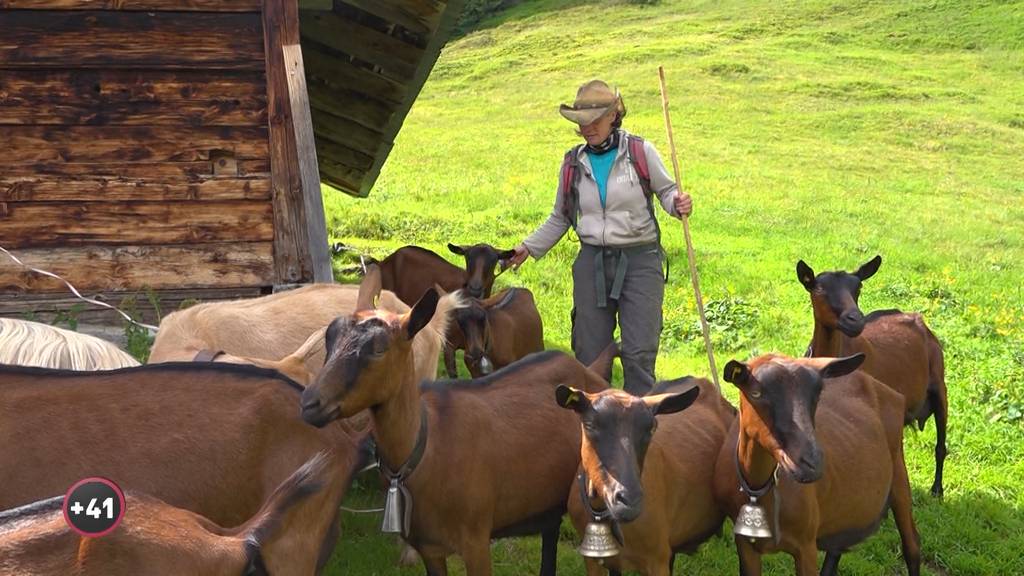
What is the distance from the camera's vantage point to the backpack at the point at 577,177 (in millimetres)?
7734

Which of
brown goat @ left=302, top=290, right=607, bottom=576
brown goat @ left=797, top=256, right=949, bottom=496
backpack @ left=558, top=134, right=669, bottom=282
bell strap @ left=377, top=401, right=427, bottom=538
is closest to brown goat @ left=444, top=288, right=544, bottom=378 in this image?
backpack @ left=558, top=134, right=669, bottom=282

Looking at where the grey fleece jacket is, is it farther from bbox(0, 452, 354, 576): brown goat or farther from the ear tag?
bbox(0, 452, 354, 576): brown goat

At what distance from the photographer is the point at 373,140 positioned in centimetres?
1670

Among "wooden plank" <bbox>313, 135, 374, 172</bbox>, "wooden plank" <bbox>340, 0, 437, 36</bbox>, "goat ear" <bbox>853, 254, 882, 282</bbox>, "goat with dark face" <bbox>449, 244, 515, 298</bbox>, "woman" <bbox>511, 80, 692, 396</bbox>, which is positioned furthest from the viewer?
"wooden plank" <bbox>313, 135, 374, 172</bbox>

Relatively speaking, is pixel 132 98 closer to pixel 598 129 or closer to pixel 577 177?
pixel 577 177

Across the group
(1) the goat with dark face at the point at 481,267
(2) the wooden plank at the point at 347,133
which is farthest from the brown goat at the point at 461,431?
(2) the wooden plank at the point at 347,133

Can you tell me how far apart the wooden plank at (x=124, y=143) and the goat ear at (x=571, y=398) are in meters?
3.86

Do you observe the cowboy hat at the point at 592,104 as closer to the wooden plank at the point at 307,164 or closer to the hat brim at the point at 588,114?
the hat brim at the point at 588,114

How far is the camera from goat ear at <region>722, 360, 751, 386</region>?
18.0 ft

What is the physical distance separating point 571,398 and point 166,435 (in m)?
1.83

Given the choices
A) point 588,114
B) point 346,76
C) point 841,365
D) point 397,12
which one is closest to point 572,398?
point 841,365

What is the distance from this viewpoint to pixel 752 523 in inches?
226

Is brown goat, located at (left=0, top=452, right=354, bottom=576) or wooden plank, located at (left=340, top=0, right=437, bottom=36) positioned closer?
brown goat, located at (left=0, top=452, right=354, bottom=576)

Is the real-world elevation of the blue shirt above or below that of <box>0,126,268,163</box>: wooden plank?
below
